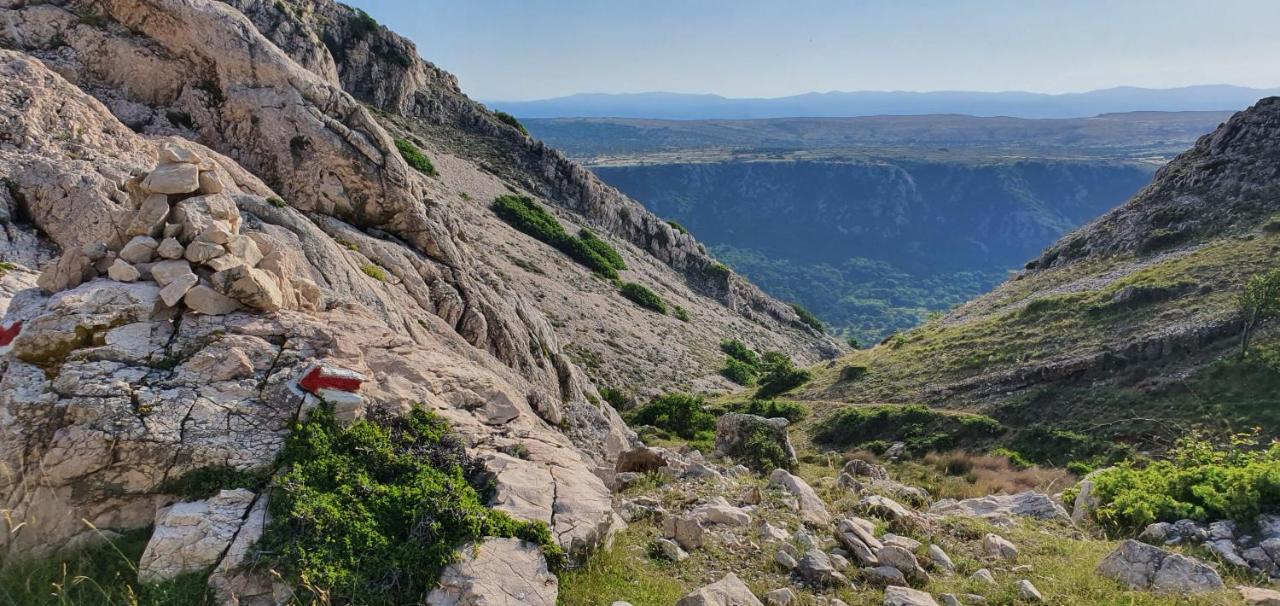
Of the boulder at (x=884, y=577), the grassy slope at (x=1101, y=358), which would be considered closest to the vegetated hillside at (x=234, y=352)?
the boulder at (x=884, y=577)

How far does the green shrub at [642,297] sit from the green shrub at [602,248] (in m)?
3.03

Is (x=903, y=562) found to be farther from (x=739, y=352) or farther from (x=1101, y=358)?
(x=739, y=352)

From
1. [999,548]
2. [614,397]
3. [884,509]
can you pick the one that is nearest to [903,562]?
[999,548]

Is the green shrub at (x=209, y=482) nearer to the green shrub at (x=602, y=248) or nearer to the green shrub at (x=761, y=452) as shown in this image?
the green shrub at (x=761, y=452)

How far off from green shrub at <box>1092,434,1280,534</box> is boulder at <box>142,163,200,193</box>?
49.0ft

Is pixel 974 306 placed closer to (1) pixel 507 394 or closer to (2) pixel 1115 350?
(2) pixel 1115 350

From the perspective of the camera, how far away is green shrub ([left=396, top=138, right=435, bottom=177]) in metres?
43.6

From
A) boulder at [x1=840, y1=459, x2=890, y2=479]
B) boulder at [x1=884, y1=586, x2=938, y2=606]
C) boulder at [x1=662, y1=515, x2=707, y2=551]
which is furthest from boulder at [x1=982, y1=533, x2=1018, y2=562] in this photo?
boulder at [x1=840, y1=459, x2=890, y2=479]

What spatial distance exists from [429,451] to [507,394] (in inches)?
83.3

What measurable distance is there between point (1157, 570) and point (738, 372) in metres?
37.9

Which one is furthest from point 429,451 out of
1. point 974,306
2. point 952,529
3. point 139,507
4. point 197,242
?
point 974,306

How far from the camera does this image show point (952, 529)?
10219 mm

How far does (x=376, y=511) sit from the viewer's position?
710 cm

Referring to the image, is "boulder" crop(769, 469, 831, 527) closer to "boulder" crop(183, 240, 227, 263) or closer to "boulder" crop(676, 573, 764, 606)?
"boulder" crop(676, 573, 764, 606)
